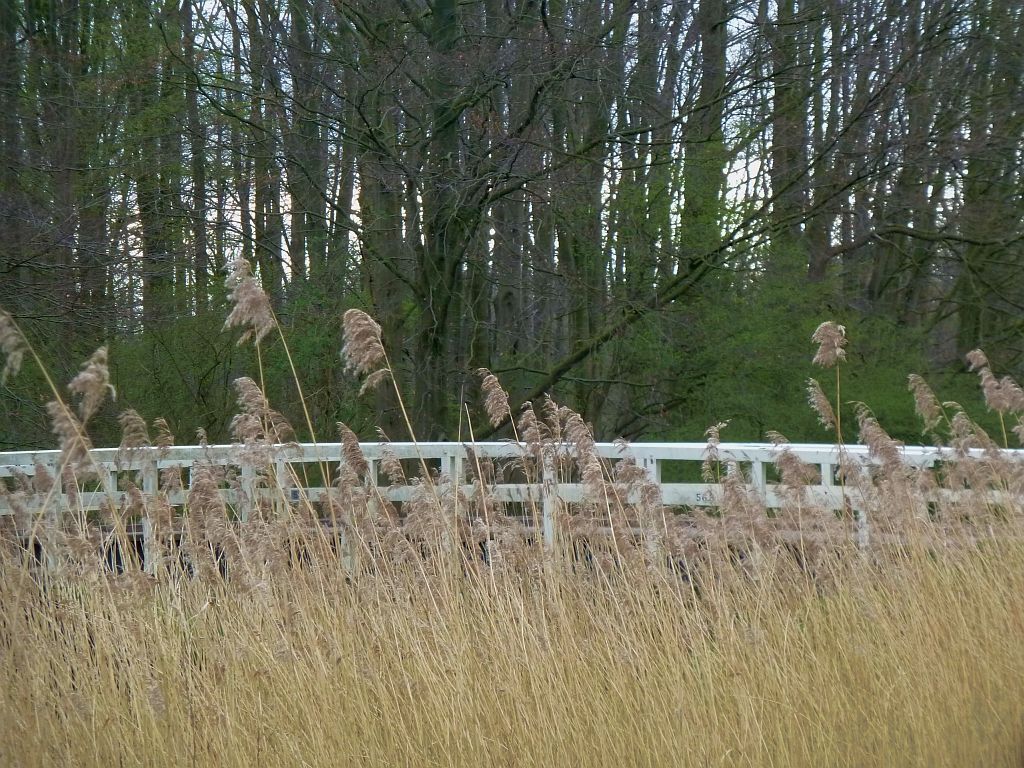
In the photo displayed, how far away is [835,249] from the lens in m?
13.6

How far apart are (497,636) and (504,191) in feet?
22.3

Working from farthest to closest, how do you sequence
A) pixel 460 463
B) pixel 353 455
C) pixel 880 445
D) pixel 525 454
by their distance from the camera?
pixel 880 445
pixel 525 454
pixel 353 455
pixel 460 463

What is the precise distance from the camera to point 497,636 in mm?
3893

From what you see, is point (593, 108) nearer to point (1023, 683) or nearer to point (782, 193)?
point (782, 193)

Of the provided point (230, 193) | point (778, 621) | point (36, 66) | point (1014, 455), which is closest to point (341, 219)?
point (230, 193)

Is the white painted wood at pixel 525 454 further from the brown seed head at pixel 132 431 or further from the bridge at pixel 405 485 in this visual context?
the brown seed head at pixel 132 431

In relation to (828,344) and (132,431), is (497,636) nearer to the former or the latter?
(132,431)

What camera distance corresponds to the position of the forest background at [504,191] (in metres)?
10.1

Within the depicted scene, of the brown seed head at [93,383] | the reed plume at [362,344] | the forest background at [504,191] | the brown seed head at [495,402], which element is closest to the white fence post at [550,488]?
the brown seed head at [495,402]

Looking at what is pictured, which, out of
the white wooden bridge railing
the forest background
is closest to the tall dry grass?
the white wooden bridge railing

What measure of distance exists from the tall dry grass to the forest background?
15.2 feet

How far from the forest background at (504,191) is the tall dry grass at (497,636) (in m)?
4.63

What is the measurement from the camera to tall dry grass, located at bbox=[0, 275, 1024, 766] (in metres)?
3.53

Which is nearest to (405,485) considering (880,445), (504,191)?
(880,445)
